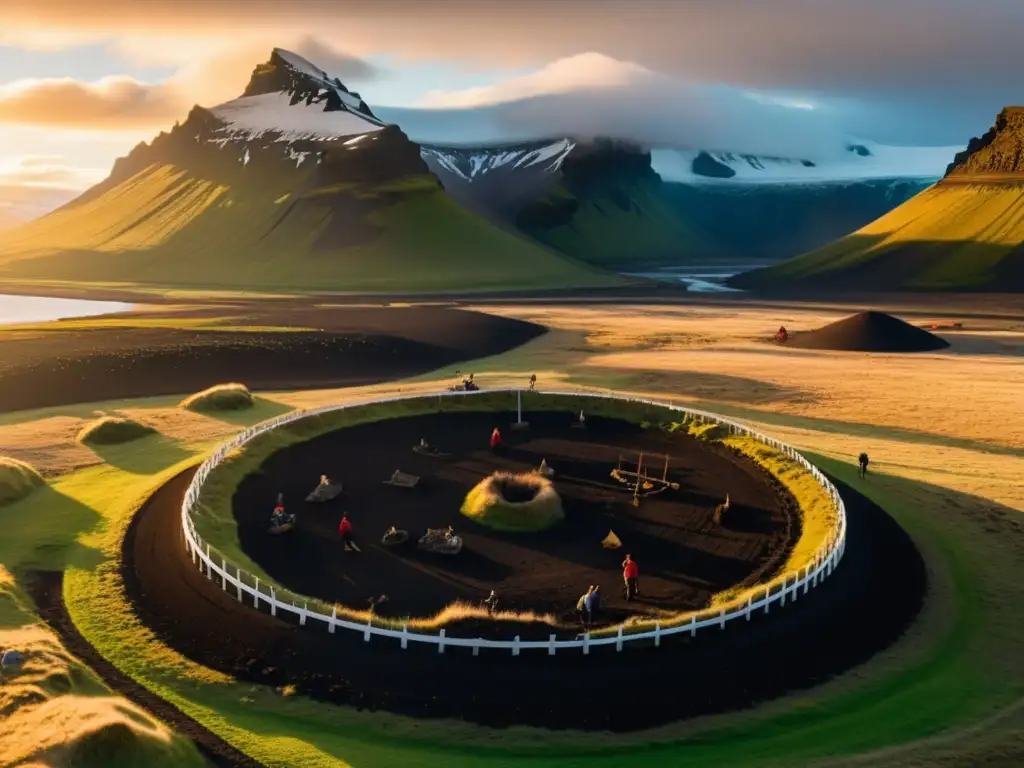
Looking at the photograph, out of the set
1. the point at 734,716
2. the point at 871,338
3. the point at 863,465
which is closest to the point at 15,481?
the point at 734,716

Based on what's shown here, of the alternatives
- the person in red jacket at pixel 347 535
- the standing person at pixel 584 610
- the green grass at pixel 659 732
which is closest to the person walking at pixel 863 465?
the green grass at pixel 659 732

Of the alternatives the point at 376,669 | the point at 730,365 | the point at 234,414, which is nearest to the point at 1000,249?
the point at 730,365

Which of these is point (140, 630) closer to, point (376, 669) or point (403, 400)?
point (376, 669)

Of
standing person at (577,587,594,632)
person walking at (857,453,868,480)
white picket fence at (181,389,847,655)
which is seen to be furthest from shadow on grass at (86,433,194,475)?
person walking at (857,453,868,480)

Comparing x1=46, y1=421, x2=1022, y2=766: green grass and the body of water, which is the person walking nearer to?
x1=46, y1=421, x2=1022, y2=766: green grass

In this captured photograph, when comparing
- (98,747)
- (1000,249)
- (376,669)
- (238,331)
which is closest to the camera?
(98,747)

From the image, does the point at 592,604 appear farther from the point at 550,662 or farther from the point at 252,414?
the point at 252,414
